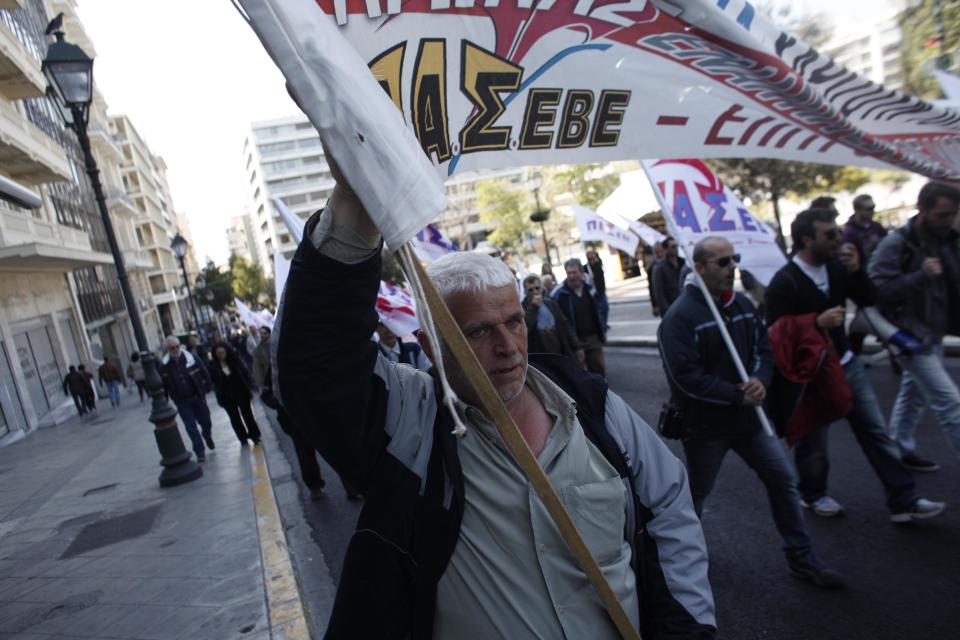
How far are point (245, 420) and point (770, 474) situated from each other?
8369mm

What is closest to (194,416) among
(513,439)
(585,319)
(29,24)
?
(585,319)

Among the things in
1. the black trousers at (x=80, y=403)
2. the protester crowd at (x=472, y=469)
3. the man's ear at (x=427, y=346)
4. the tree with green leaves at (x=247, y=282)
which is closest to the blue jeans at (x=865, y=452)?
the protester crowd at (x=472, y=469)

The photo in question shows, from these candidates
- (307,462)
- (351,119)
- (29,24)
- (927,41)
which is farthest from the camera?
(29,24)

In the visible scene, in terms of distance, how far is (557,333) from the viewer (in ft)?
22.1

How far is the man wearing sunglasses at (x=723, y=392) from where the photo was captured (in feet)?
11.2

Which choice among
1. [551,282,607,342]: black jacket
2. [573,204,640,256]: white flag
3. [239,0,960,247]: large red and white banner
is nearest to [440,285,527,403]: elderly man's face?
[239,0,960,247]: large red and white banner

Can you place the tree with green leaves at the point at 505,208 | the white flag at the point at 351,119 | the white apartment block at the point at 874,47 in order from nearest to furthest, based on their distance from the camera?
the white flag at the point at 351,119
the white apartment block at the point at 874,47
the tree with green leaves at the point at 505,208

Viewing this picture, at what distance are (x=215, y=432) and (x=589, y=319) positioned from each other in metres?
8.26

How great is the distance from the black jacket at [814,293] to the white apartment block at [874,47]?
1.14 metres

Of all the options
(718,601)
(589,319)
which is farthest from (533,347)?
(718,601)

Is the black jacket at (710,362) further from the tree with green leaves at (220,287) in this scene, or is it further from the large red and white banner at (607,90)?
the tree with green leaves at (220,287)

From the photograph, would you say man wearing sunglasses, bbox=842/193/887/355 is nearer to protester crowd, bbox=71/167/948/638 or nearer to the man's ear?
protester crowd, bbox=71/167/948/638

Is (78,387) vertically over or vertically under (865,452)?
under

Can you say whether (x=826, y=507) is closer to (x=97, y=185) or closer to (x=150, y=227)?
(x=97, y=185)
